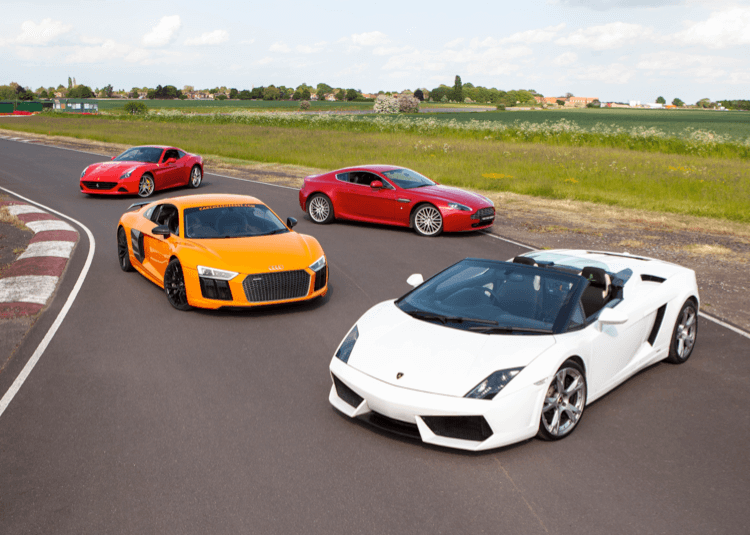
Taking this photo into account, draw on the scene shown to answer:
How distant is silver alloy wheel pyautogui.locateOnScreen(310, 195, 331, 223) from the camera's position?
53.8 ft

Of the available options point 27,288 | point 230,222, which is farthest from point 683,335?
point 27,288

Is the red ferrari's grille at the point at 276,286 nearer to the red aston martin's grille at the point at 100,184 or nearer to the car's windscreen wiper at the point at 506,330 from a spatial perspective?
the car's windscreen wiper at the point at 506,330

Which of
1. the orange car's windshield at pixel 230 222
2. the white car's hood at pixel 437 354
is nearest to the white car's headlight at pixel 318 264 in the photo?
the orange car's windshield at pixel 230 222

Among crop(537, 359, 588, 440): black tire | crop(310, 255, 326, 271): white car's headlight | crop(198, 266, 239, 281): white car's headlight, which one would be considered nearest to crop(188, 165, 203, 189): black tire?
crop(310, 255, 326, 271): white car's headlight

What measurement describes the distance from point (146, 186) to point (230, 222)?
12.1m

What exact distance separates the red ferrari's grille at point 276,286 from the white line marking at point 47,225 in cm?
827

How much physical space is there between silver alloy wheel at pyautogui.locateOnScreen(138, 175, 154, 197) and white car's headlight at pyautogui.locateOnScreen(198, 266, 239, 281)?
12986mm

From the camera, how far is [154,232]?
9.38m

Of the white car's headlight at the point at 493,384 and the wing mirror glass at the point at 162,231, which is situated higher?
the wing mirror glass at the point at 162,231

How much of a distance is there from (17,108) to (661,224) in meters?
128

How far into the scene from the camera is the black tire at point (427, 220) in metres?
15.1

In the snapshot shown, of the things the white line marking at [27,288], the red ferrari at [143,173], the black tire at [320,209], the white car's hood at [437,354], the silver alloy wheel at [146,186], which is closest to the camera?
the white car's hood at [437,354]

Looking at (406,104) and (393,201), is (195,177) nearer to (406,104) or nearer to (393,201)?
(393,201)

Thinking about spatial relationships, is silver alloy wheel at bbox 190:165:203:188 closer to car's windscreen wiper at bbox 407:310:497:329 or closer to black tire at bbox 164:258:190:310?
black tire at bbox 164:258:190:310
